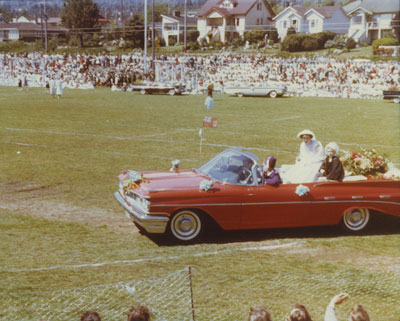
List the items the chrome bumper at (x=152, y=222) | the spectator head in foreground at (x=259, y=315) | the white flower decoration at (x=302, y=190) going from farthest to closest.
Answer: the white flower decoration at (x=302, y=190)
the chrome bumper at (x=152, y=222)
the spectator head in foreground at (x=259, y=315)

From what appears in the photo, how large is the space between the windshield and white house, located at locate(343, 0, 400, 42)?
67.9m

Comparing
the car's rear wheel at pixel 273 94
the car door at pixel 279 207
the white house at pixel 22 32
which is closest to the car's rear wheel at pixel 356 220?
the car door at pixel 279 207

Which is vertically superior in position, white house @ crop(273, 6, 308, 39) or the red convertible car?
white house @ crop(273, 6, 308, 39)

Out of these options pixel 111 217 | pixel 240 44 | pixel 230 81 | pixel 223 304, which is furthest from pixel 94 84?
pixel 223 304

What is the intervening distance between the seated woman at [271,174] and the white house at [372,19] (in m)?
67.9

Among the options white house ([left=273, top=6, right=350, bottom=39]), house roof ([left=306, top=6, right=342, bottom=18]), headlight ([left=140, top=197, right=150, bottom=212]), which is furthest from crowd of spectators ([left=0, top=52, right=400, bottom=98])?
headlight ([left=140, top=197, right=150, bottom=212])

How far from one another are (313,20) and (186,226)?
75.2 meters

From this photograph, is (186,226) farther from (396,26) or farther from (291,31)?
(291,31)

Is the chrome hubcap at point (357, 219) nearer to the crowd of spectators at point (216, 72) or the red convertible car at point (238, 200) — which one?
the red convertible car at point (238, 200)

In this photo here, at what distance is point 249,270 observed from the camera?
304 inches

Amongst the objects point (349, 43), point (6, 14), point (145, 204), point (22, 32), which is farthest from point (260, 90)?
point (6, 14)

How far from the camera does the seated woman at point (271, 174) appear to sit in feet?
30.0

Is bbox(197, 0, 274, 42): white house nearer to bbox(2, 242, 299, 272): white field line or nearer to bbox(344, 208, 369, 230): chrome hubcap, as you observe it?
bbox(344, 208, 369, 230): chrome hubcap

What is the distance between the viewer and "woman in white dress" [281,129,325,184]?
9.95 m
